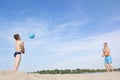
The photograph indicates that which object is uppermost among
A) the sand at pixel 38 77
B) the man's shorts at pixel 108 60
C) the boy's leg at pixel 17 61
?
the man's shorts at pixel 108 60

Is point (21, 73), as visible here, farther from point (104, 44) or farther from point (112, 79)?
point (104, 44)

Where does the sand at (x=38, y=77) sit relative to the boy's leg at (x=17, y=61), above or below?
below

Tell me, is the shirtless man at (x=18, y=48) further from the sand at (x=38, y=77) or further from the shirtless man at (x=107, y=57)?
the shirtless man at (x=107, y=57)

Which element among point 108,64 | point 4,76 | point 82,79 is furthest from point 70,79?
point 108,64

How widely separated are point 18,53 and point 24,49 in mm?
348

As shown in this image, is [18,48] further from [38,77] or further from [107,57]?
[107,57]

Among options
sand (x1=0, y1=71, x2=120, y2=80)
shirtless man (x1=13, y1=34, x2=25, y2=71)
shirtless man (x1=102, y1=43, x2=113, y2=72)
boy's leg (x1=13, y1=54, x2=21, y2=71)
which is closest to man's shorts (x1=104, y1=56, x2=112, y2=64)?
shirtless man (x1=102, y1=43, x2=113, y2=72)

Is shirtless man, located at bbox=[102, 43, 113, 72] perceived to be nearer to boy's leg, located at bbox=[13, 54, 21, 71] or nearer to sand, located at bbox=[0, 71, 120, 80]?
sand, located at bbox=[0, 71, 120, 80]

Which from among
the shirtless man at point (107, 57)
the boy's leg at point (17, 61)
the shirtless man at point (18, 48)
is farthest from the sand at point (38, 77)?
the shirtless man at point (107, 57)

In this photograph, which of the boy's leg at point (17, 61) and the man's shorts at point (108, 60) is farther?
the man's shorts at point (108, 60)

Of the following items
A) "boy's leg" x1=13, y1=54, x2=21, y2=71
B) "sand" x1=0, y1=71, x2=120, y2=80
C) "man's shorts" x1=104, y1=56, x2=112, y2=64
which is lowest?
"sand" x1=0, y1=71, x2=120, y2=80

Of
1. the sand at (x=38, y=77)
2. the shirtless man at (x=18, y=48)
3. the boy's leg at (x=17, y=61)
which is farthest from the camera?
the shirtless man at (x=18, y=48)

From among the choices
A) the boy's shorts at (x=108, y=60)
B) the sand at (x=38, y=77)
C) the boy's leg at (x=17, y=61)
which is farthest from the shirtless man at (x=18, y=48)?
the boy's shorts at (x=108, y=60)

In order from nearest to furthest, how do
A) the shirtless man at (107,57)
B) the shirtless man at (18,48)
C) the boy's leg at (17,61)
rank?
the boy's leg at (17,61) → the shirtless man at (18,48) → the shirtless man at (107,57)
